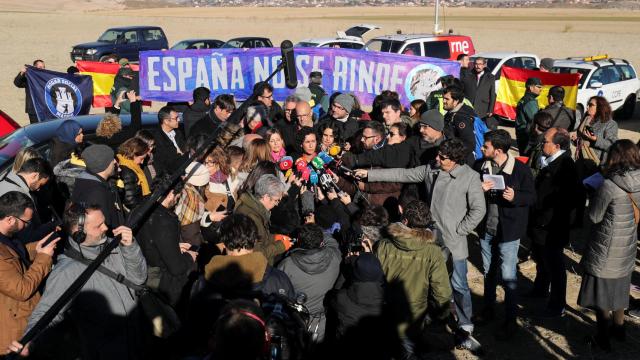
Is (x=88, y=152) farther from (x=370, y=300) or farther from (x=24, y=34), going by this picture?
(x=24, y=34)

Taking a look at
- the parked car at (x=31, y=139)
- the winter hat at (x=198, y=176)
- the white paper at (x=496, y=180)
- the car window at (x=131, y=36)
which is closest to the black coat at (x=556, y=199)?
the white paper at (x=496, y=180)

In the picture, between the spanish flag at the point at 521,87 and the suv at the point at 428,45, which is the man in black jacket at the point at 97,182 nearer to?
the spanish flag at the point at 521,87

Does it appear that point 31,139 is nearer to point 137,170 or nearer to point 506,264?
point 137,170

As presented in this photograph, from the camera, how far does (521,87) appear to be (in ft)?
43.4

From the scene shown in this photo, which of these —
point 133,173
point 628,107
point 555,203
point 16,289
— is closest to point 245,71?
point 133,173

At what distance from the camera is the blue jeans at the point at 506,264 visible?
5.92 meters

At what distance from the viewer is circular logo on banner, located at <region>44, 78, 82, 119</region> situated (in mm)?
11133

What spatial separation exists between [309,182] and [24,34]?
125ft

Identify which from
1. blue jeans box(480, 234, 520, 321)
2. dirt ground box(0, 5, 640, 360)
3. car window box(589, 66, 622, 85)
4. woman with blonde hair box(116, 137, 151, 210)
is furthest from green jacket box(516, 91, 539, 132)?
car window box(589, 66, 622, 85)

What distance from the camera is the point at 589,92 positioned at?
15.3 metres

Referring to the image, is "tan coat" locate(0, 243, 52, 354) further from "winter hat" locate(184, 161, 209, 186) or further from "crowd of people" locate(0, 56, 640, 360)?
"winter hat" locate(184, 161, 209, 186)

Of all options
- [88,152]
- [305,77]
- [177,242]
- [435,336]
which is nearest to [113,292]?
[177,242]

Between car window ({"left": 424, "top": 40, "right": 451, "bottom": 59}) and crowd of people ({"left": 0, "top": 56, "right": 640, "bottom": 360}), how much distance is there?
9.66 m

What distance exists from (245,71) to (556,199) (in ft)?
22.1
